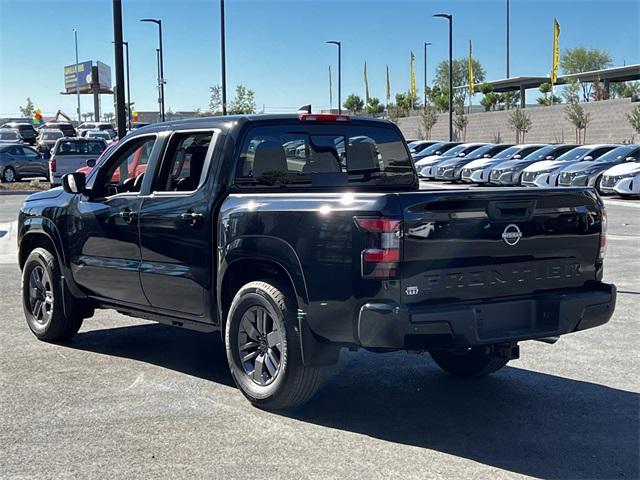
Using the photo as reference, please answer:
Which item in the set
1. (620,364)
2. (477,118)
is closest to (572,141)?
(477,118)

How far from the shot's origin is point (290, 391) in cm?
542

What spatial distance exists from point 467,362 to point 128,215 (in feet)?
9.13

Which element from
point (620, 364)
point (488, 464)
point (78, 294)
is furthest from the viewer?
point (78, 294)

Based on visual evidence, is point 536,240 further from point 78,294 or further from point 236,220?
point 78,294

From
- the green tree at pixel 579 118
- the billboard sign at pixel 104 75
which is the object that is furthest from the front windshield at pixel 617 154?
the billboard sign at pixel 104 75

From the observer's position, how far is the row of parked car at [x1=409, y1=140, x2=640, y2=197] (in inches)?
968

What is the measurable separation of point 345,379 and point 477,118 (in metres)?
62.9

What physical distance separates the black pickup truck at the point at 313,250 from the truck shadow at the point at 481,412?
281 mm

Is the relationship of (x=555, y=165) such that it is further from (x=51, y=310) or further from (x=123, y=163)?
(x=51, y=310)

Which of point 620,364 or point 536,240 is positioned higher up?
point 536,240

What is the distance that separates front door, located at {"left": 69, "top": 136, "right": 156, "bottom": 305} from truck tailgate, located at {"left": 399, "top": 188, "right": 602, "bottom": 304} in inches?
103

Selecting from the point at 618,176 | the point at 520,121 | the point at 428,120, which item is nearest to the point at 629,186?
the point at 618,176

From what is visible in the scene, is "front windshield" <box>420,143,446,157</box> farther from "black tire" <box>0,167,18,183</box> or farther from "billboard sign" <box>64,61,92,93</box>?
"billboard sign" <box>64,61,92,93</box>

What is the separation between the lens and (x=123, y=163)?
7523 millimetres
